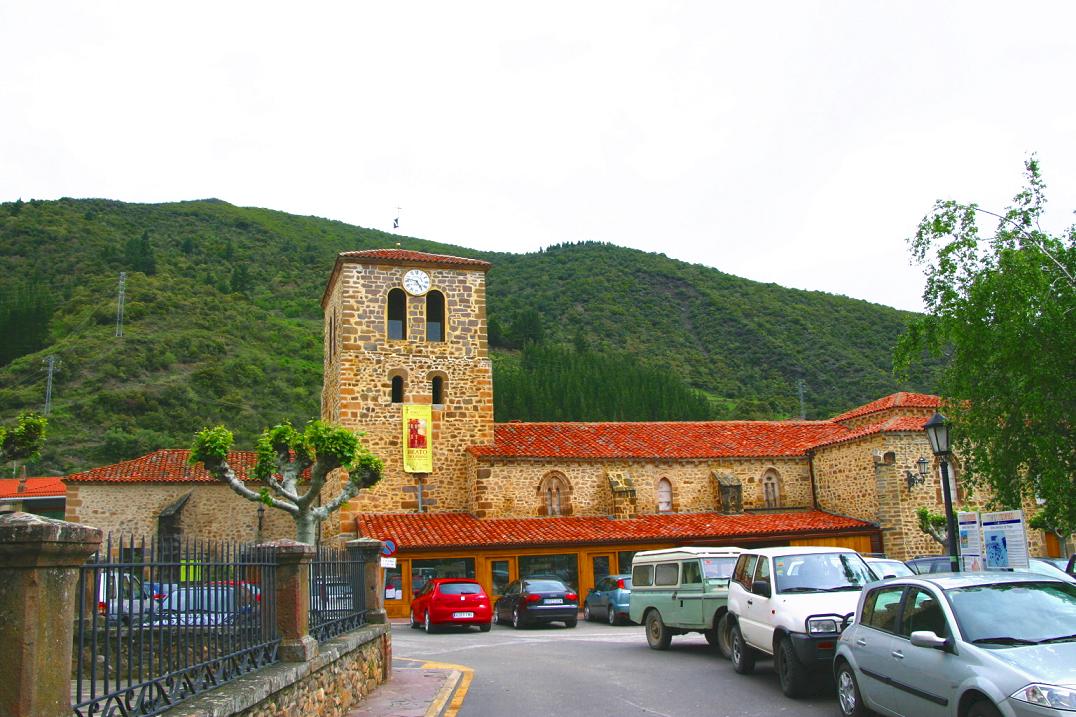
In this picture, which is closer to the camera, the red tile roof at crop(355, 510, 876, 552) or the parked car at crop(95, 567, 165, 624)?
the parked car at crop(95, 567, 165, 624)

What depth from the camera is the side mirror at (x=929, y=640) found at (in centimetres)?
733

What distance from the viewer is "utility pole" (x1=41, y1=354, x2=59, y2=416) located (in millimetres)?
52125

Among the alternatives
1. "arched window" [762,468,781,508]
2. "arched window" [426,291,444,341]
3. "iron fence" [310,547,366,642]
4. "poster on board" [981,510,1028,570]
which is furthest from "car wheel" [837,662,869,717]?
"arched window" [762,468,781,508]

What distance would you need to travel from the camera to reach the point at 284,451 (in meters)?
20.7

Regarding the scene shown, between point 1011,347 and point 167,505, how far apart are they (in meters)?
29.6

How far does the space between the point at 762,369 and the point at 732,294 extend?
20.7 m

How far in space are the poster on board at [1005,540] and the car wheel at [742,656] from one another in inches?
146

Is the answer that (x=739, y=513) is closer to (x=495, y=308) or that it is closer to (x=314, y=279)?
(x=495, y=308)

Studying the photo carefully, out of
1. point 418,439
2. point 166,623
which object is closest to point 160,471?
point 418,439

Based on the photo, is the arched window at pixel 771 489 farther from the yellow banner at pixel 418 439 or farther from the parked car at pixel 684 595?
the parked car at pixel 684 595

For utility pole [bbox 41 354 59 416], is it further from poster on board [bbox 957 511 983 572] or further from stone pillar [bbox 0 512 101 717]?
stone pillar [bbox 0 512 101 717]

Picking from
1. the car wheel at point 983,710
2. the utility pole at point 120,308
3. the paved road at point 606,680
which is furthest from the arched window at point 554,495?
the utility pole at point 120,308

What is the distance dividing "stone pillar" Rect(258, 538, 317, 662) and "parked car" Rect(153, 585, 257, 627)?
816 millimetres

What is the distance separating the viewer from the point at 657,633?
16.5 m
